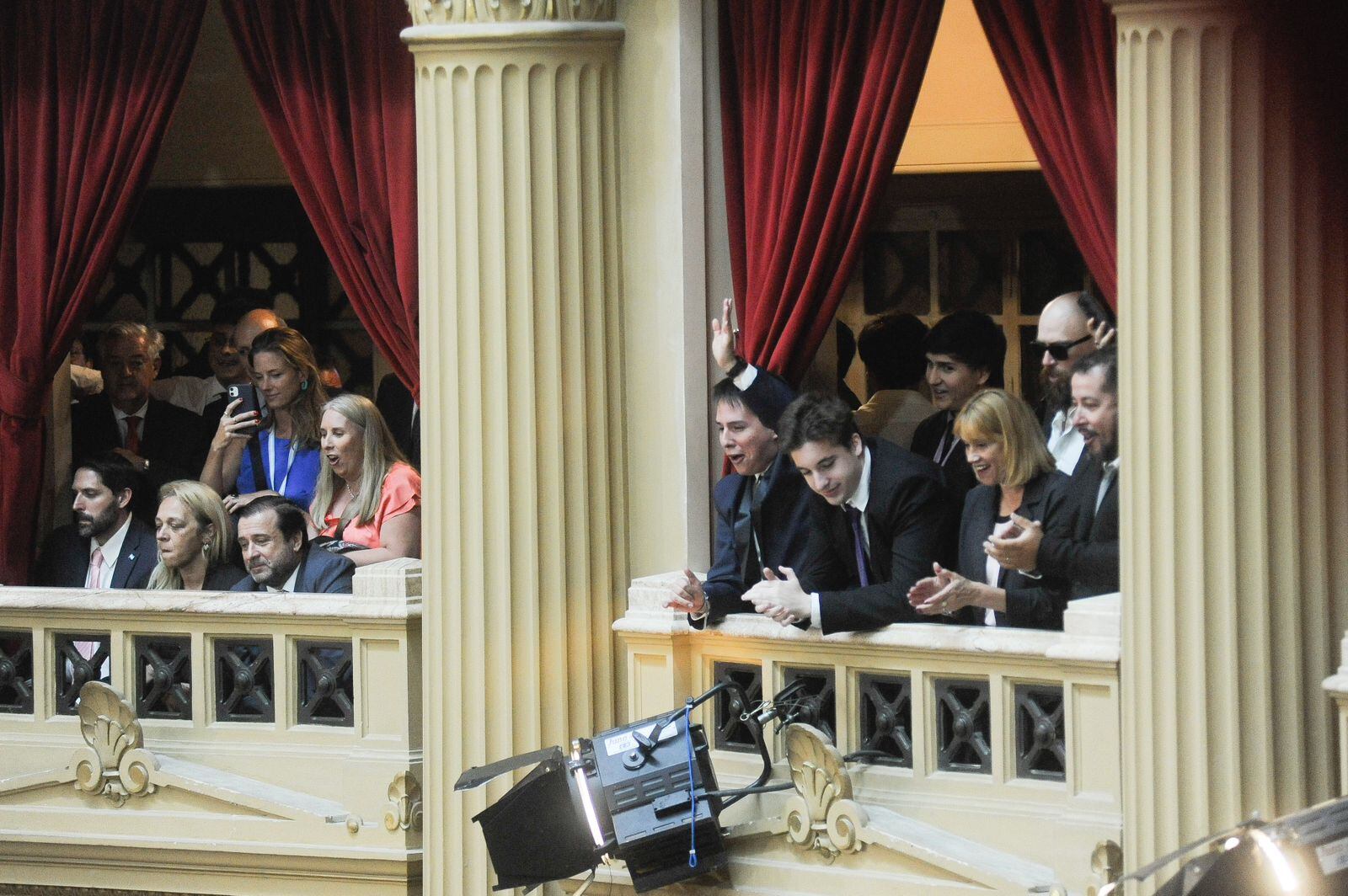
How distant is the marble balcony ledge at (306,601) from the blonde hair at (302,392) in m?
0.72

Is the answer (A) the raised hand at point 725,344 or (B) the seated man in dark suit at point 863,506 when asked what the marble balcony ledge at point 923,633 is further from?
(A) the raised hand at point 725,344

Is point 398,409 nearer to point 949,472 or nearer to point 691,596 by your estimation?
point 691,596

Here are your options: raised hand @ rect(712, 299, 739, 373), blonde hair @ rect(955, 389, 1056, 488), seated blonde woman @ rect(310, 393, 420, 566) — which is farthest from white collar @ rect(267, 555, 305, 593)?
blonde hair @ rect(955, 389, 1056, 488)

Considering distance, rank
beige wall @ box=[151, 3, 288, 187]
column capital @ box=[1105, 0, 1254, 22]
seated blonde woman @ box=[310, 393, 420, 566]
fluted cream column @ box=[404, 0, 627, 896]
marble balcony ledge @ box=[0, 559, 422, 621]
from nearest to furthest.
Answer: column capital @ box=[1105, 0, 1254, 22] → fluted cream column @ box=[404, 0, 627, 896] → marble balcony ledge @ box=[0, 559, 422, 621] → seated blonde woman @ box=[310, 393, 420, 566] → beige wall @ box=[151, 3, 288, 187]

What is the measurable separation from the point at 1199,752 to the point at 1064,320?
1.26m

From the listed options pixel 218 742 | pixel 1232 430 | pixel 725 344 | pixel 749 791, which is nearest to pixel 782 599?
pixel 749 791

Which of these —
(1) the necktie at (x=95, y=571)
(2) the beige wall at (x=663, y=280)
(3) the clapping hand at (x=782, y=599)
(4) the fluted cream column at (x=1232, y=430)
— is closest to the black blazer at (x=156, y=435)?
(1) the necktie at (x=95, y=571)

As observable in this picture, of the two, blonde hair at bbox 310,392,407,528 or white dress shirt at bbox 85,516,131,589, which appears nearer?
blonde hair at bbox 310,392,407,528

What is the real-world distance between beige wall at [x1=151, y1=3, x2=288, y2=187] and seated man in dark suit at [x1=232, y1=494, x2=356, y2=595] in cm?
310

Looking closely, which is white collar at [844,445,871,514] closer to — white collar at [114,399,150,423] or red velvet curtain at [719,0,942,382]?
red velvet curtain at [719,0,942,382]

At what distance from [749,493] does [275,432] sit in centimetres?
207

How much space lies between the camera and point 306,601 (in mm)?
6746

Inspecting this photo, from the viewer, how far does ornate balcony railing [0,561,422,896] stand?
6.76m

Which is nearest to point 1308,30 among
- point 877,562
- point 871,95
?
point 871,95
